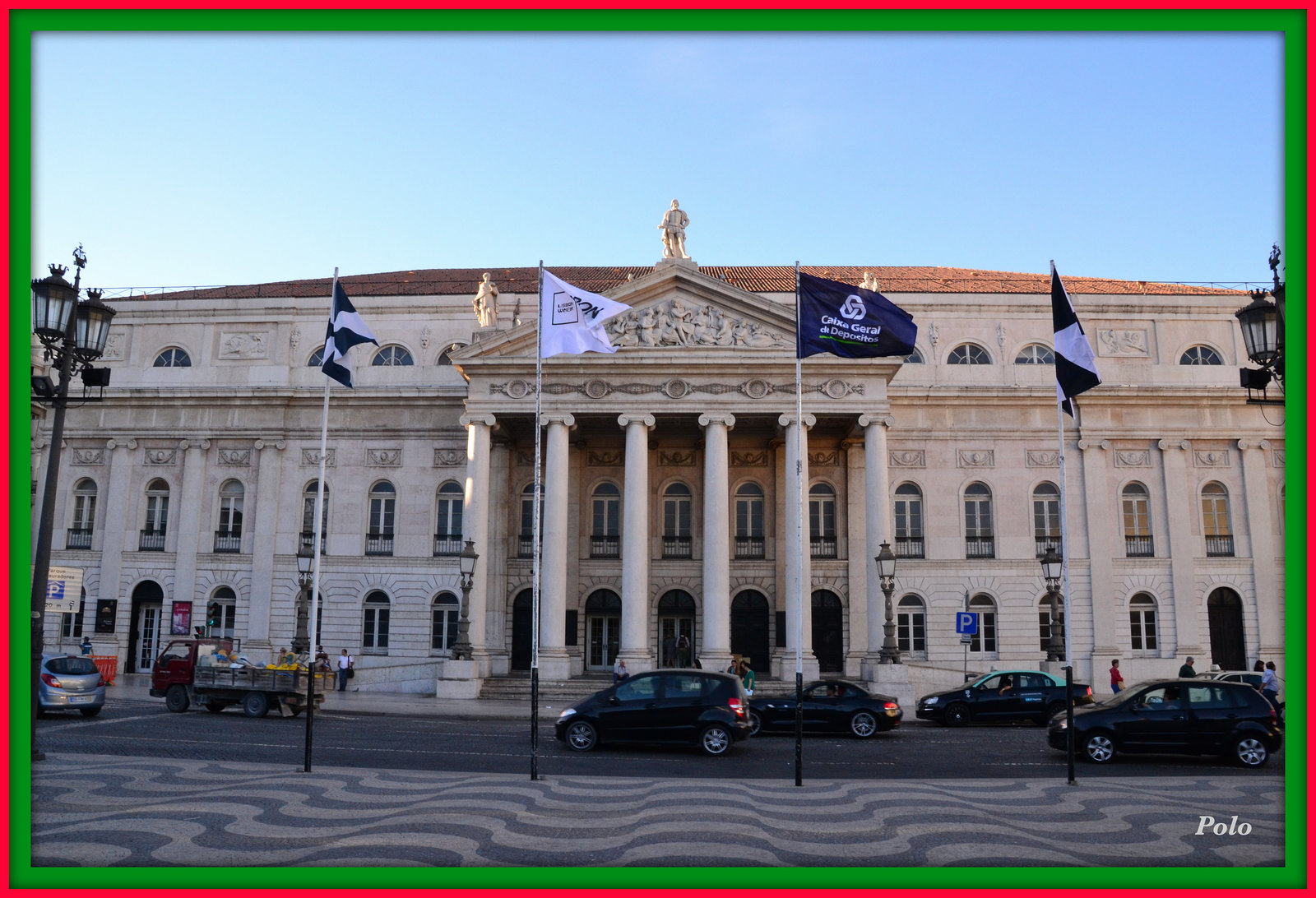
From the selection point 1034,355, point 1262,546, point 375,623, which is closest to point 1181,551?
point 1262,546

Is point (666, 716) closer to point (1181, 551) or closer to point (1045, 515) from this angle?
point (1045, 515)

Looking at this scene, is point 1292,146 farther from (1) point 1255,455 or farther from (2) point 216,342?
(2) point 216,342

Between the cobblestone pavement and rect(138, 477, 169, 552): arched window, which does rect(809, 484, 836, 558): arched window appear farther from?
rect(138, 477, 169, 552): arched window

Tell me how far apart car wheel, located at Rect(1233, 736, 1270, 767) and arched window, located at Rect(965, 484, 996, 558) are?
68.3ft

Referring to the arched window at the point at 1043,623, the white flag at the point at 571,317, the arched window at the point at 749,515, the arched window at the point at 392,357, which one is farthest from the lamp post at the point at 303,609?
the arched window at the point at 1043,623

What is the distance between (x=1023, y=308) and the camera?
130ft

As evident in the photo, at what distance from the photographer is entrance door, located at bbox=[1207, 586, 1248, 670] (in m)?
36.4

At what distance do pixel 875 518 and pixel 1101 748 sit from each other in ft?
56.1

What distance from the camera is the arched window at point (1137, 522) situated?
3703 cm

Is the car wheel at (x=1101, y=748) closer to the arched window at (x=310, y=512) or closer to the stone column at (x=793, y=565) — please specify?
the stone column at (x=793, y=565)

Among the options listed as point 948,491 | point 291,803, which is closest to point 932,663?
point 948,491

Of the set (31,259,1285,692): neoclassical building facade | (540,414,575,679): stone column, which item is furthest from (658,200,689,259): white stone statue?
(540,414,575,679): stone column

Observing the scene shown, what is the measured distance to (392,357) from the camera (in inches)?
1591

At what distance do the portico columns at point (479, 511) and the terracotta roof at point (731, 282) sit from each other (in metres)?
9.09
